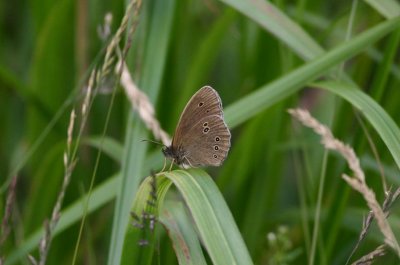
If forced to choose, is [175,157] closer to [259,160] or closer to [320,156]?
[259,160]

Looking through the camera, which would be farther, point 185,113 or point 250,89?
point 250,89

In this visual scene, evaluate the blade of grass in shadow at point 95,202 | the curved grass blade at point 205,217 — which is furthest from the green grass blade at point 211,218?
the blade of grass in shadow at point 95,202

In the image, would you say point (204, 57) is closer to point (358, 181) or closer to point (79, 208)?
point (79, 208)

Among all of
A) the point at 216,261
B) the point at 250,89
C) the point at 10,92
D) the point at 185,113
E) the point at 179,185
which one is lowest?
the point at 216,261

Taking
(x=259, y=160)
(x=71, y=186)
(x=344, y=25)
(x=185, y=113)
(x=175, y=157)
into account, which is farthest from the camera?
(x=344, y=25)

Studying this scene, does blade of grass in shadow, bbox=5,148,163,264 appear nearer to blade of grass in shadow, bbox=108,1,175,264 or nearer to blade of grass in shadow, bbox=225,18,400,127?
blade of grass in shadow, bbox=108,1,175,264

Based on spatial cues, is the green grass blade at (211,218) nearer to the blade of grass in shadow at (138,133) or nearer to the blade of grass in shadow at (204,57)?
the blade of grass in shadow at (138,133)

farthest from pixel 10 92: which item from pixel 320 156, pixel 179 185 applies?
pixel 179 185
